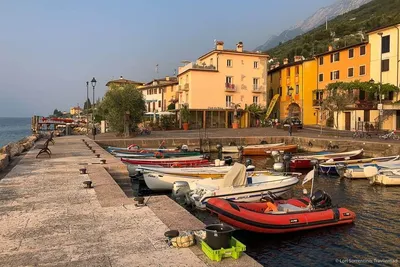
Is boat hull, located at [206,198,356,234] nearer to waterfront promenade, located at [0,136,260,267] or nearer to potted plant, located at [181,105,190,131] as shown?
waterfront promenade, located at [0,136,260,267]

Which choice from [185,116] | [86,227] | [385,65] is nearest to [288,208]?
[86,227]

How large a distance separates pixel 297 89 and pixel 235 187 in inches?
1922

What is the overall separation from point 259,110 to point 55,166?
44.7 meters

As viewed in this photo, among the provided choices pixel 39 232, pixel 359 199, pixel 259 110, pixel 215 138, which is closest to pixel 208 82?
pixel 259 110

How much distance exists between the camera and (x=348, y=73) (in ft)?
164

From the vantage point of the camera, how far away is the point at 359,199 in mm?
17031

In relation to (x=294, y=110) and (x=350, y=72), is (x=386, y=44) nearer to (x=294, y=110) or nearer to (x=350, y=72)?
(x=350, y=72)

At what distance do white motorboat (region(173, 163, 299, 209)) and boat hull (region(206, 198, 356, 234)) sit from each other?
1.82 metres

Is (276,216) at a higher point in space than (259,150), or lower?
lower

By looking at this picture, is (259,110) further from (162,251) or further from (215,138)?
(162,251)

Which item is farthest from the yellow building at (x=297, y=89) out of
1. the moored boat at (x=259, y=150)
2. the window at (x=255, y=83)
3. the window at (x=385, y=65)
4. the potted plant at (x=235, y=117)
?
the moored boat at (x=259, y=150)

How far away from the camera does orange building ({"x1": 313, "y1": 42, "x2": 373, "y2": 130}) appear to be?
45.2 m

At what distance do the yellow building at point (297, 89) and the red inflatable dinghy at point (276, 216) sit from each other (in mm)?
45899

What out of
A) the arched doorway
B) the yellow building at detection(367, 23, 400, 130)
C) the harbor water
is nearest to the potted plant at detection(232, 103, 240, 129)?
the arched doorway
